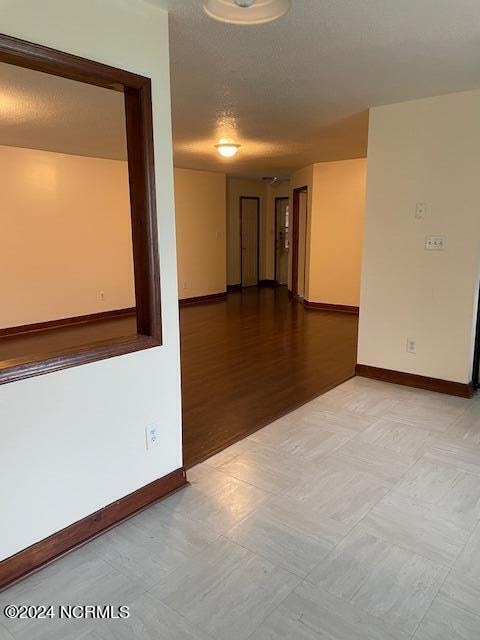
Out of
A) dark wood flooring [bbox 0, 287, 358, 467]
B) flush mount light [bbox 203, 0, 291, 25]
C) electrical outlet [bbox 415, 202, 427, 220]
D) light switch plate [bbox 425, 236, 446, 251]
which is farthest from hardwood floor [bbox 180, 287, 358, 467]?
flush mount light [bbox 203, 0, 291, 25]

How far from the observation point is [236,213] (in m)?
9.55

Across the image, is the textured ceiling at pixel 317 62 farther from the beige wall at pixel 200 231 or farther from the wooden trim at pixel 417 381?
the beige wall at pixel 200 231

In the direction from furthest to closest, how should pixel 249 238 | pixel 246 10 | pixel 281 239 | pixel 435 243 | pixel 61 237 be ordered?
pixel 281 239
pixel 249 238
pixel 61 237
pixel 435 243
pixel 246 10

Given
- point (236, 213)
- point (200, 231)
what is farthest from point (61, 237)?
point (236, 213)

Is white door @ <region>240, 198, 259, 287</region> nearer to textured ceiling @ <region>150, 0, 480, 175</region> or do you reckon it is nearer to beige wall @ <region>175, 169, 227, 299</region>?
beige wall @ <region>175, 169, 227, 299</region>

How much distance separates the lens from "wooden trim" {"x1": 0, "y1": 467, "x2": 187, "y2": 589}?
1807 mm

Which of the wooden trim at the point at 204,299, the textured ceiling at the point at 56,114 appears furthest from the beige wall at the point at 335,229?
the textured ceiling at the point at 56,114

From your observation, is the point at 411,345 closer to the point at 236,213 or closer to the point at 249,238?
the point at 236,213

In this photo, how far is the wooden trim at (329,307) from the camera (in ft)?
23.5

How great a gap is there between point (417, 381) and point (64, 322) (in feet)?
15.3

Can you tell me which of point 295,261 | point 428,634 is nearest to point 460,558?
point 428,634

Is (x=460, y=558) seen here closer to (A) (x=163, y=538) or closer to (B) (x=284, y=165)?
(A) (x=163, y=538)

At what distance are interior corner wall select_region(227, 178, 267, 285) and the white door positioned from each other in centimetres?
14

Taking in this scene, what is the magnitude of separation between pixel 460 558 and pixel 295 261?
22.9 feet
